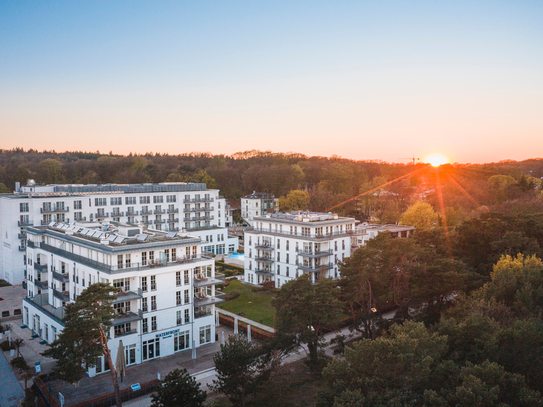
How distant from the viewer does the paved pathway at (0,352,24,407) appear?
2292cm

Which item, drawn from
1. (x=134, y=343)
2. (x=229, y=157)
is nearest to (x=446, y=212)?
(x=134, y=343)

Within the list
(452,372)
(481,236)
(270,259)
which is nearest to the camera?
(452,372)

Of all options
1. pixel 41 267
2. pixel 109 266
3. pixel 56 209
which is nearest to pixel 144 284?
pixel 109 266

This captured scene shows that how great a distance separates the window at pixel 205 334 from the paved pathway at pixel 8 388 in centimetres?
1147

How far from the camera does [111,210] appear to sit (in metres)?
56.4

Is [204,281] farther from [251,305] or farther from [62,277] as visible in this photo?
[62,277]

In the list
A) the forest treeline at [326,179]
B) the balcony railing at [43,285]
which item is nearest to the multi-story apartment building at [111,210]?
the balcony railing at [43,285]

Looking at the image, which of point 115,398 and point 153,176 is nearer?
point 115,398

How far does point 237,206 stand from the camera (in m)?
103

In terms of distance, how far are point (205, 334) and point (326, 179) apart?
7581 centimetres

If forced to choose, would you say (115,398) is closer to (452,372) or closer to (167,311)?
(167,311)

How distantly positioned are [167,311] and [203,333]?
146 inches

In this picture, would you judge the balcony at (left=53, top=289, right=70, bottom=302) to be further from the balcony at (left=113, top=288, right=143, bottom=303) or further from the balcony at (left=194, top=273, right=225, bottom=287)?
the balcony at (left=194, top=273, right=225, bottom=287)

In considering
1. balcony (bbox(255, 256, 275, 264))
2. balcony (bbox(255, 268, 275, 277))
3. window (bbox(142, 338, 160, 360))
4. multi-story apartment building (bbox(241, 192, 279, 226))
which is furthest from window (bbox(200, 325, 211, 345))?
multi-story apartment building (bbox(241, 192, 279, 226))
